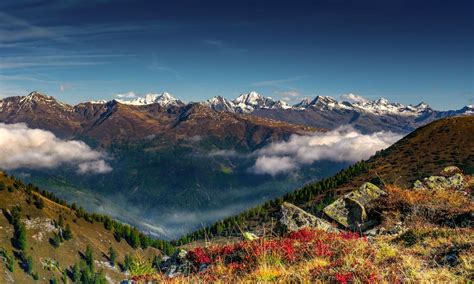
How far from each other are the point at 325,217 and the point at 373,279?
25046 millimetres

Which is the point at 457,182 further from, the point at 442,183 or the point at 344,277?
the point at 344,277

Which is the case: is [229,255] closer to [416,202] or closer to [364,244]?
[364,244]

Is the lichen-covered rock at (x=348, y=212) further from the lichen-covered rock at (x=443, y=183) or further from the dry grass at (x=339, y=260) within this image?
the dry grass at (x=339, y=260)

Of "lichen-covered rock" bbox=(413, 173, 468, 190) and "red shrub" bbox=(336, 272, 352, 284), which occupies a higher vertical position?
"red shrub" bbox=(336, 272, 352, 284)

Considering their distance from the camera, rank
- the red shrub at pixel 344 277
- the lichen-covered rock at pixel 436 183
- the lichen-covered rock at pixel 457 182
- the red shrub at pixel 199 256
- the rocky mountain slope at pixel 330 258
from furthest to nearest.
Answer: the lichen-covered rock at pixel 436 183 < the lichen-covered rock at pixel 457 182 < the red shrub at pixel 199 256 < the rocky mountain slope at pixel 330 258 < the red shrub at pixel 344 277

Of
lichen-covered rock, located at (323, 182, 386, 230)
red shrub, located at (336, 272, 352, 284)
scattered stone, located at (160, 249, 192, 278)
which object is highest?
red shrub, located at (336, 272, 352, 284)

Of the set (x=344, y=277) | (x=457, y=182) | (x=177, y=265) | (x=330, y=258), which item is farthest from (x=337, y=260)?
(x=457, y=182)

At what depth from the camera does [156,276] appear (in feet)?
41.9

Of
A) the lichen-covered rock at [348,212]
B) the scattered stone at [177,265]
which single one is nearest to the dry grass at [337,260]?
the scattered stone at [177,265]

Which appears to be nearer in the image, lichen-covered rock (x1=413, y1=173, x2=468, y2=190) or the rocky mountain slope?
the rocky mountain slope

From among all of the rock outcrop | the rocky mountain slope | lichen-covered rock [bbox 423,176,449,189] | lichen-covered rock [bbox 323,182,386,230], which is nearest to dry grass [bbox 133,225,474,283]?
the rocky mountain slope

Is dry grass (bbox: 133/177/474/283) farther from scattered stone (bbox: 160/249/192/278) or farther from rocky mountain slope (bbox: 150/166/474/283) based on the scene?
scattered stone (bbox: 160/249/192/278)

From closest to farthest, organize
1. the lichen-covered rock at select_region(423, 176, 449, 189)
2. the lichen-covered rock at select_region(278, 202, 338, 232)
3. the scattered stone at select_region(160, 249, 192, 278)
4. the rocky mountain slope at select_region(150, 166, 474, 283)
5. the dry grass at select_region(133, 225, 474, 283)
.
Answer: the dry grass at select_region(133, 225, 474, 283) → the rocky mountain slope at select_region(150, 166, 474, 283) → the scattered stone at select_region(160, 249, 192, 278) → the lichen-covered rock at select_region(278, 202, 338, 232) → the lichen-covered rock at select_region(423, 176, 449, 189)

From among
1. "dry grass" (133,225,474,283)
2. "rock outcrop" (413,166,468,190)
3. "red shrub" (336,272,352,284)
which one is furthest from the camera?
"rock outcrop" (413,166,468,190)
